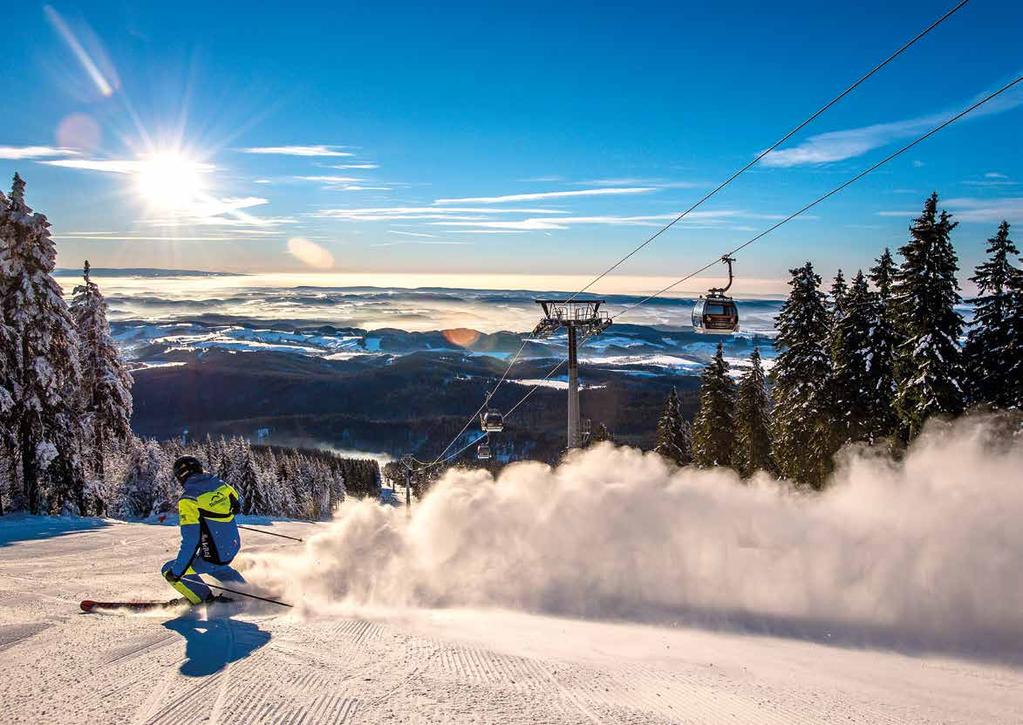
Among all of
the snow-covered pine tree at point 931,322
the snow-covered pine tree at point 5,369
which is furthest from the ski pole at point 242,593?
the snow-covered pine tree at point 931,322

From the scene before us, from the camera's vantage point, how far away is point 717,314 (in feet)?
71.5

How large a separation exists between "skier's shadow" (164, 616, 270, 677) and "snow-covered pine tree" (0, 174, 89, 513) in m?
23.8

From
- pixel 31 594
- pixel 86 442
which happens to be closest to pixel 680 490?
pixel 31 594

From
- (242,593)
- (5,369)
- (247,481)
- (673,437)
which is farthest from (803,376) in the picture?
(247,481)

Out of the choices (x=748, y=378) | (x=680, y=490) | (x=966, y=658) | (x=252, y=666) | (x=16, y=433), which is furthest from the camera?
(x=748, y=378)

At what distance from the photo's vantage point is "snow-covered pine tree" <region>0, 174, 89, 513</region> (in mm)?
26312

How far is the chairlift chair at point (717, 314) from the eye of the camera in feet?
71.2

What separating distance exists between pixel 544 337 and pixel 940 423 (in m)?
15.3

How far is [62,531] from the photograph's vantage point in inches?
660

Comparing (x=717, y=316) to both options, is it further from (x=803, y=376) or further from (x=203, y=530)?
(x=203, y=530)

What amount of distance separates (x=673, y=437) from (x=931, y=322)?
→ 2559 cm

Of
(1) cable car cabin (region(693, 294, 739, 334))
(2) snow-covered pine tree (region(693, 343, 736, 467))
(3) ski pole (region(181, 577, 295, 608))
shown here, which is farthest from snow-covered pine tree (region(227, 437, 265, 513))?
(3) ski pole (region(181, 577, 295, 608))

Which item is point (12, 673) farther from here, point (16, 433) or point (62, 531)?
point (16, 433)

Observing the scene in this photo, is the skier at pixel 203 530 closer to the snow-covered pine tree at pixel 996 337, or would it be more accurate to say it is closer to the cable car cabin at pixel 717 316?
the cable car cabin at pixel 717 316
